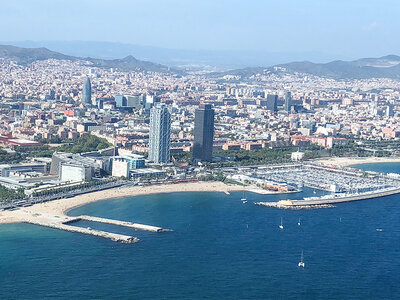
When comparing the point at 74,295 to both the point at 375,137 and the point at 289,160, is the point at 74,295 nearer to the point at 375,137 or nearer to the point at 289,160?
the point at 289,160

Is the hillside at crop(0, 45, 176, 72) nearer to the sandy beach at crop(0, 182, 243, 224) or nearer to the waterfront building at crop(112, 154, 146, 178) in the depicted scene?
the waterfront building at crop(112, 154, 146, 178)

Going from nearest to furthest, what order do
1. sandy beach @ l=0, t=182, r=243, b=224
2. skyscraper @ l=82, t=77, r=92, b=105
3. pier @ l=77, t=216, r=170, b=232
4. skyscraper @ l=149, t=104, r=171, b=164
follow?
pier @ l=77, t=216, r=170, b=232, sandy beach @ l=0, t=182, r=243, b=224, skyscraper @ l=149, t=104, r=171, b=164, skyscraper @ l=82, t=77, r=92, b=105

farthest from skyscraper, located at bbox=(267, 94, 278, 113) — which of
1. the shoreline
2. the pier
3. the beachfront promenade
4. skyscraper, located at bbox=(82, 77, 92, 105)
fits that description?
the pier

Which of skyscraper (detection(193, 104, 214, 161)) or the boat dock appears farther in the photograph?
skyscraper (detection(193, 104, 214, 161))

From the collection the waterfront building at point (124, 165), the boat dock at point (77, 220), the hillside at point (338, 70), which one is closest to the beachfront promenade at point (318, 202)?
the boat dock at point (77, 220)

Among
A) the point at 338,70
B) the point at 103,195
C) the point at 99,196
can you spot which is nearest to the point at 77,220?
the point at 99,196

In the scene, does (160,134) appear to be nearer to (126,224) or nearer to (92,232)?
(126,224)

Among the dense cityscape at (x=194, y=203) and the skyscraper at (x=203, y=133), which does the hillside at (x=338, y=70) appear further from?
the skyscraper at (x=203, y=133)
